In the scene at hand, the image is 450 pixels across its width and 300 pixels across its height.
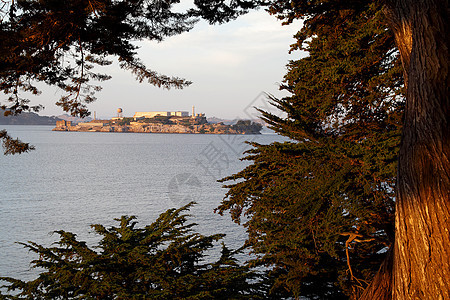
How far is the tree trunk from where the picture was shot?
3.37 m

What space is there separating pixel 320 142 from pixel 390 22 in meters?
3.26

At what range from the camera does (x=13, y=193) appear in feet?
131

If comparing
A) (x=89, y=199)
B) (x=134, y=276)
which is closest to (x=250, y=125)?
(x=134, y=276)

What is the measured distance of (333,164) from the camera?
6691 millimetres

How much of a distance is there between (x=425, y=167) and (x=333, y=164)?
3197 millimetres

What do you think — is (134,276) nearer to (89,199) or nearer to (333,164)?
(333,164)

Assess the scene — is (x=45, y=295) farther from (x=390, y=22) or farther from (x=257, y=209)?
(x=390, y=22)

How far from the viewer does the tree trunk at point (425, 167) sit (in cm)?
337

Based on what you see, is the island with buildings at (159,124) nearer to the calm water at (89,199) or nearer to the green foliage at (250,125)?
the calm water at (89,199)

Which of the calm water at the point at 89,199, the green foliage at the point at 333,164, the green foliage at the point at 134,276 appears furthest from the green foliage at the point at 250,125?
the green foliage at the point at 134,276

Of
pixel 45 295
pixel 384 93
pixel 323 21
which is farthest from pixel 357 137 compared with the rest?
pixel 45 295

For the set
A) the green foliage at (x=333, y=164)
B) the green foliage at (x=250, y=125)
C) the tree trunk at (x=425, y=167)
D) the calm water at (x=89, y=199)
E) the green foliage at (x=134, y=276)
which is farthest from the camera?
the calm water at (x=89, y=199)

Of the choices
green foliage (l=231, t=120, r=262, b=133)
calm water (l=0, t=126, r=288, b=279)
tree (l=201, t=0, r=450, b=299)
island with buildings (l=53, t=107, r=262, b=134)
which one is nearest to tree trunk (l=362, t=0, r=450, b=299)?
tree (l=201, t=0, r=450, b=299)

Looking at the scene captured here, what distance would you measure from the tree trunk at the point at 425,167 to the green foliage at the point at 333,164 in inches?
91.5
